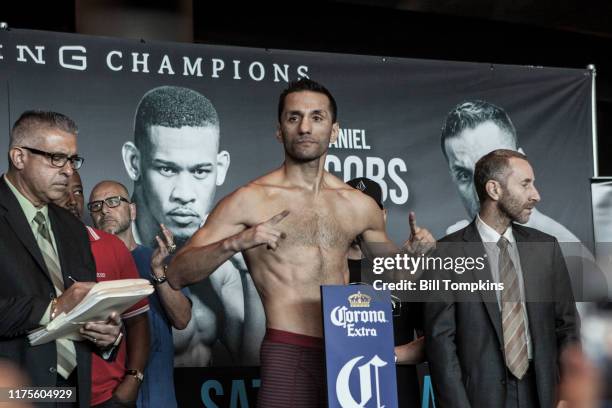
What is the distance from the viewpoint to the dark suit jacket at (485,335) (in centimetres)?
404

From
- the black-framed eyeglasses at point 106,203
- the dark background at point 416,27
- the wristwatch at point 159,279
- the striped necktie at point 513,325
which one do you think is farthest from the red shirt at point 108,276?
the dark background at point 416,27

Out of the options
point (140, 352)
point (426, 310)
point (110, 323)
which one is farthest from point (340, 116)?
point (110, 323)

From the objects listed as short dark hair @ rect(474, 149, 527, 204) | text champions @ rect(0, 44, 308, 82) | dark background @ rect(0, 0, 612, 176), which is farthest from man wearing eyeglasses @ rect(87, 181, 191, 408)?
dark background @ rect(0, 0, 612, 176)

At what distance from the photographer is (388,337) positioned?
12.0 feet

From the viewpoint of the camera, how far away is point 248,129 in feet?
18.6

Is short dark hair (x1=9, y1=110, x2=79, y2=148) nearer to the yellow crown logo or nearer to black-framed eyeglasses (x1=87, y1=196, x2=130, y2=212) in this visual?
the yellow crown logo

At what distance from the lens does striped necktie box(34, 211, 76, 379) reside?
3.21 metres

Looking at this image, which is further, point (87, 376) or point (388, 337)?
point (388, 337)

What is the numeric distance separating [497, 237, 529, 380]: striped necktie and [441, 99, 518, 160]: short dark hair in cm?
189

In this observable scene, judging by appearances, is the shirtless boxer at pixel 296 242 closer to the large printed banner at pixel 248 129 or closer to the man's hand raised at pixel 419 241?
the man's hand raised at pixel 419 241

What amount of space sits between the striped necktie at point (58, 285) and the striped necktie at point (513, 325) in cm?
182

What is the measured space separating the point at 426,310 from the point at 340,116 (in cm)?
198

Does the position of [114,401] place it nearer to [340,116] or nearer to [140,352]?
[140,352]

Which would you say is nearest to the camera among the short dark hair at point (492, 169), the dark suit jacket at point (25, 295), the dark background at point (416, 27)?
the dark suit jacket at point (25, 295)
